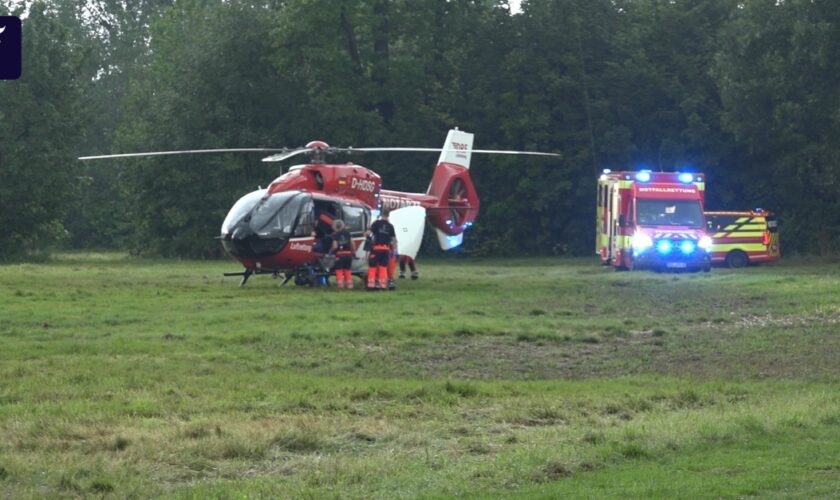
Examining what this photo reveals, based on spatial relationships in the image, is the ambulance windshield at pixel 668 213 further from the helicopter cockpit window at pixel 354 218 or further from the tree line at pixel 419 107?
the tree line at pixel 419 107

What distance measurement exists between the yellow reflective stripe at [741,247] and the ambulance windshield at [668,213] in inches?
283

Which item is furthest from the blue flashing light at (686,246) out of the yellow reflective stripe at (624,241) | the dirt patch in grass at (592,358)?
the dirt patch in grass at (592,358)

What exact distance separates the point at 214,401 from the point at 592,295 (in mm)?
15762

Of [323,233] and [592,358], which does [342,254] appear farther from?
[592,358]

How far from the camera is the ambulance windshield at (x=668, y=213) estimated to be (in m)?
37.6

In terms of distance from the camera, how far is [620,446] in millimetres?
10750

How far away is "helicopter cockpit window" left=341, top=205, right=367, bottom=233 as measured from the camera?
104ft

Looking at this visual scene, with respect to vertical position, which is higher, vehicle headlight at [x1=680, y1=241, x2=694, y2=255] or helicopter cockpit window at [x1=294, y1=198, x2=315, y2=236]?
helicopter cockpit window at [x1=294, y1=198, x2=315, y2=236]

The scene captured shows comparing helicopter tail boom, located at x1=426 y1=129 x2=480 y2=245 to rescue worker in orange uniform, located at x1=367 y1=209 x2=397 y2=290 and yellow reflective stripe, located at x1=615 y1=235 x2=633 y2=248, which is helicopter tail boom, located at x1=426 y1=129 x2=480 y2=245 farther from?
rescue worker in orange uniform, located at x1=367 y1=209 x2=397 y2=290

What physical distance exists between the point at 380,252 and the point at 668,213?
36.3 ft

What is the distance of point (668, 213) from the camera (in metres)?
37.9

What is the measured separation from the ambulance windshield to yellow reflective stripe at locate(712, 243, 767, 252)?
7.20m

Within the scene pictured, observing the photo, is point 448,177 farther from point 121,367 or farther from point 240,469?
point 240,469

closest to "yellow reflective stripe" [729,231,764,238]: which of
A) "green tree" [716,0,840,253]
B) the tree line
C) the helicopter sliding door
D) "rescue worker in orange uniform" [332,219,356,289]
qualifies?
"green tree" [716,0,840,253]
